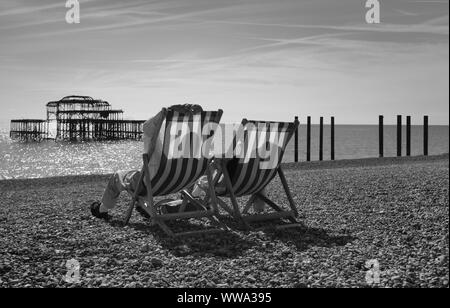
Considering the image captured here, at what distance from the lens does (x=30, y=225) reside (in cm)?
612

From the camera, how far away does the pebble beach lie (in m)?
3.81

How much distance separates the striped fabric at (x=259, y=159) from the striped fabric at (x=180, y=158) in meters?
0.37

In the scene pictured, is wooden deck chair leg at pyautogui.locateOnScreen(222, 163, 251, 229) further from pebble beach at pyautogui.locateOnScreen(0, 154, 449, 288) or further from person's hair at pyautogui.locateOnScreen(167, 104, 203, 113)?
person's hair at pyautogui.locateOnScreen(167, 104, 203, 113)

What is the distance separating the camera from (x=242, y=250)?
4.65 metres

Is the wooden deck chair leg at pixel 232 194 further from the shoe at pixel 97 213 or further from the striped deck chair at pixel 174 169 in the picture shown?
the shoe at pixel 97 213

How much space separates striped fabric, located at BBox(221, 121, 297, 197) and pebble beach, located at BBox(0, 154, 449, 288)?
533mm

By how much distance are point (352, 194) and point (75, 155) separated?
150 feet

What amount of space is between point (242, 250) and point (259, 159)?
4.25 feet

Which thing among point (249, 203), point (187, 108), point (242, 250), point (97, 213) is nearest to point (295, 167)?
point (249, 203)

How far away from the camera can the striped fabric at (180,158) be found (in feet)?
17.3

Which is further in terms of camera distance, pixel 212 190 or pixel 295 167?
pixel 295 167

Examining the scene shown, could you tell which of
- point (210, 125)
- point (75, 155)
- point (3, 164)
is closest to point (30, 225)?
point (210, 125)

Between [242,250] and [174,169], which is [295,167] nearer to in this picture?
[174,169]
